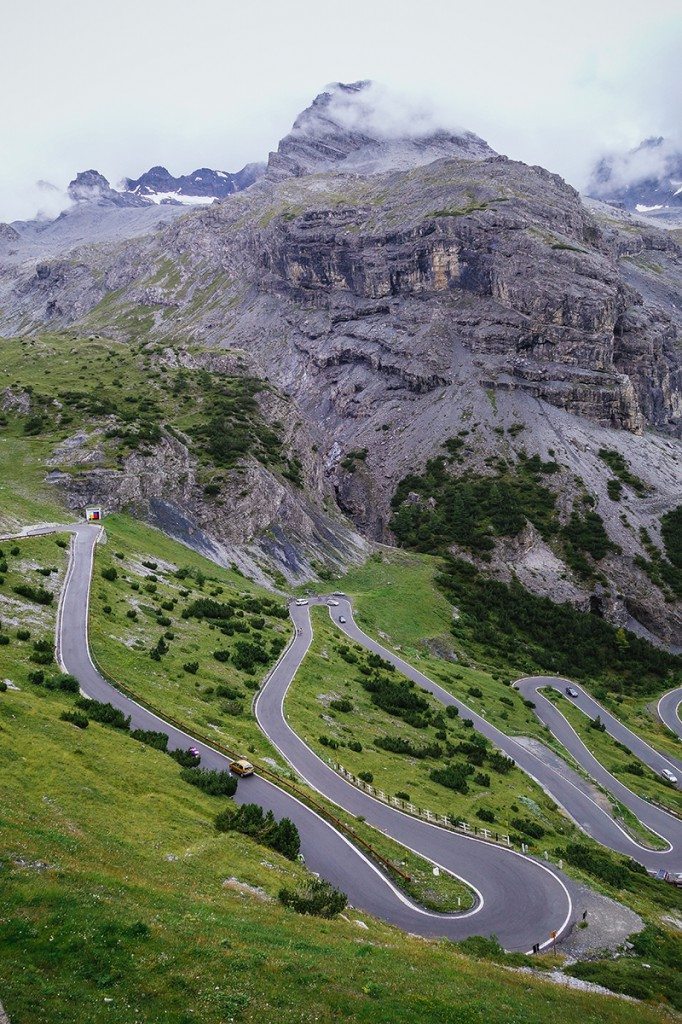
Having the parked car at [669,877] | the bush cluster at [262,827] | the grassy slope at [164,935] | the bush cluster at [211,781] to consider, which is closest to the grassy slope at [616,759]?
the parked car at [669,877]

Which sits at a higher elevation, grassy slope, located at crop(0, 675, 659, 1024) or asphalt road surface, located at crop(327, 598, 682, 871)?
grassy slope, located at crop(0, 675, 659, 1024)

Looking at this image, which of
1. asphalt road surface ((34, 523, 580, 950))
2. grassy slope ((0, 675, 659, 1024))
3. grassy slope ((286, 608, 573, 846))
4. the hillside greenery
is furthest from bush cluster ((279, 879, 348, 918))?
the hillside greenery

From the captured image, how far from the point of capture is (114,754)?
24266 millimetres

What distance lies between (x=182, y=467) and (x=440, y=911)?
72.0m

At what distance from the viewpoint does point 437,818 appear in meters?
32.2

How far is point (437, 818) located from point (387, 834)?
433 cm

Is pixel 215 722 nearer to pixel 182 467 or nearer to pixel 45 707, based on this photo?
pixel 45 707

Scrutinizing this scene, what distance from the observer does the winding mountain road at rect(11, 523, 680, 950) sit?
24000 millimetres

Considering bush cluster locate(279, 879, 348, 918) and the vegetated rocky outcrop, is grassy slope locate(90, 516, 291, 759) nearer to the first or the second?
bush cluster locate(279, 879, 348, 918)

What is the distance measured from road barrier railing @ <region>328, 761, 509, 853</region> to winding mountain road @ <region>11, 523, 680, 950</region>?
352 millimetres

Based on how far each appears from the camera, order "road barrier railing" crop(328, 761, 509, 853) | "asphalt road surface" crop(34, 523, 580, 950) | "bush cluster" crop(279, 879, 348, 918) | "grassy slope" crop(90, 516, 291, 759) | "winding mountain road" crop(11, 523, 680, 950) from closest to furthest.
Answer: "bush cluster" crop(279, 879, 348, 918) → "asphalt road surface" crop(34, 523, 580, 950) → "winding mountain road" crop(11, 523, 680, 950) → "road barrier railing" crop(328, 761, 509, 853) → "grassy slope" crop(90, 516, 291, 759)

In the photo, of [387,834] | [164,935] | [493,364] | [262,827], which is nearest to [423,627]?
[387,834]

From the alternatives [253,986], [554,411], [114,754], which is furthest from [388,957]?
[554,411]

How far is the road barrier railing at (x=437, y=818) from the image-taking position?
1258 inches
